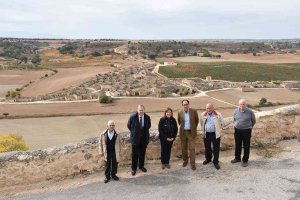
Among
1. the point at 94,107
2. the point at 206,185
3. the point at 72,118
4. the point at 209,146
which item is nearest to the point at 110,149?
the point at 206,185

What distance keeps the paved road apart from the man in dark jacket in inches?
13.1

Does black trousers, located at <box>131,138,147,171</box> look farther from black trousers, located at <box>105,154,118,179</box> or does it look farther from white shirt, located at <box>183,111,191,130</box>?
white shirt, located at <box>183,111,191,130</box>

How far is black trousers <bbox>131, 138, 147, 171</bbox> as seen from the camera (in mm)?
9055

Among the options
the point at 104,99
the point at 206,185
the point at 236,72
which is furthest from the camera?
the point at 236,72

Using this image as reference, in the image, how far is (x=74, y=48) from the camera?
549ft

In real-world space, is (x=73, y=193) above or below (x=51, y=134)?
above

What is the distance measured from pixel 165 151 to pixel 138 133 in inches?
30.2

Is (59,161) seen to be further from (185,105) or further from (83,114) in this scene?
(83,114)

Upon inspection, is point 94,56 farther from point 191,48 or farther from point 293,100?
point 293,100

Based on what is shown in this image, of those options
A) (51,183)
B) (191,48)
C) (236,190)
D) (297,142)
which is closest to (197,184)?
(236,190)

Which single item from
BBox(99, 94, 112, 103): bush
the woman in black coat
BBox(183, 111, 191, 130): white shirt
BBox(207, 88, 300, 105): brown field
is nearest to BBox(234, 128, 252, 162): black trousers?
BBox(183, 111, 191, 130): white shirt

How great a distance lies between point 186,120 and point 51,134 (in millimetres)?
32517

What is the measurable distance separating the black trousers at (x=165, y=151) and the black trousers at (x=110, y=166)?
1.09 metres

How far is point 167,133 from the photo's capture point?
30.2 feet
